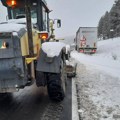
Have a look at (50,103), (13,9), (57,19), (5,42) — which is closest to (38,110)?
(50,103)

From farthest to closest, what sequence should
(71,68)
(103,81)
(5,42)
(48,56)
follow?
1. (71,68)
2. (103,81)
3. (48,56)
4. (5,42)

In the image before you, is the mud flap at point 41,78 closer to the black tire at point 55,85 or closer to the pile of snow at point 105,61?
the black tire at point 55,85

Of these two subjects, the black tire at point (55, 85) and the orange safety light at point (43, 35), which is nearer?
the black tire at point (55, 85)

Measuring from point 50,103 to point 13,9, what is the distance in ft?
12.0

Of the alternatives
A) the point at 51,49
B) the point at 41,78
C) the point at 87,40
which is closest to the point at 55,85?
the point at 41,78

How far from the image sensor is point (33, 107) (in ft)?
24.1

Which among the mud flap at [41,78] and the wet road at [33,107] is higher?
the mud flap at [41,78]

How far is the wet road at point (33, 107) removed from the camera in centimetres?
653

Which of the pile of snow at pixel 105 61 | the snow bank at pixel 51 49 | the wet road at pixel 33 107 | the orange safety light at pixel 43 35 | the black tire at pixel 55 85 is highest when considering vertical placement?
the orange safety light at pixel 43 35

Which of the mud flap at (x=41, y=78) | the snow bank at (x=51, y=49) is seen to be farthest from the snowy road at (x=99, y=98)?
the snow bank at (x=51, y=49)

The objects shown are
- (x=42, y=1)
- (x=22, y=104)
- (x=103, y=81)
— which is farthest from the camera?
(x=103, y=81)

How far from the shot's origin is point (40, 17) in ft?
29.9

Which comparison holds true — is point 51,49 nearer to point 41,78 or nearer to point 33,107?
point 41,78

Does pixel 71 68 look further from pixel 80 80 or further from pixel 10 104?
pixel 10 104
